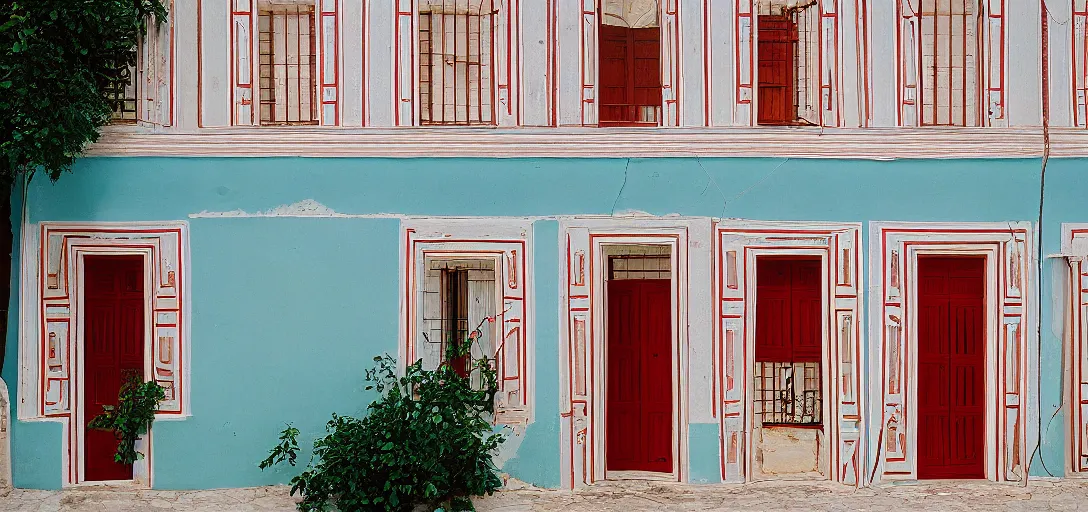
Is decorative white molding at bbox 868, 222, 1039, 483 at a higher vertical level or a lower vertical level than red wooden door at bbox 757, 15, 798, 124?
lower

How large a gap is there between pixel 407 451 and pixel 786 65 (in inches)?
184

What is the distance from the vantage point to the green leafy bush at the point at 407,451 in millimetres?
7957

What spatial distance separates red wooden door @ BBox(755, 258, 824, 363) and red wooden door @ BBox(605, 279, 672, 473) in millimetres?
836

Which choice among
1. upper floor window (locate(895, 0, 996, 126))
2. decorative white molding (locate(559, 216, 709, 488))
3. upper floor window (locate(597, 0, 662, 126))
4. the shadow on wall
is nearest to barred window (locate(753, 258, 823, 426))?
decorative white molding (locate(559, 216, 709, 488))

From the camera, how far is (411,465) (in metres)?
7.96

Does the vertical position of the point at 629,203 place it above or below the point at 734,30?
below

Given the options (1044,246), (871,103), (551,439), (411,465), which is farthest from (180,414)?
(1044,246)

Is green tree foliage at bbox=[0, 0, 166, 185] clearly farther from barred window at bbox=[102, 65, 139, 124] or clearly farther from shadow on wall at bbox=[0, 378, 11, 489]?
shadow on wall at bbox=[0, 378, 11, 489]

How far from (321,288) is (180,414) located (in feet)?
5.34

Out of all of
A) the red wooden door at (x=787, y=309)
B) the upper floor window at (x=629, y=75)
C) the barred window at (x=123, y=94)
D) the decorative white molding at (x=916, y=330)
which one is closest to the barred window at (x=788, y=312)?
the red wooden door at (x=787, y=309)

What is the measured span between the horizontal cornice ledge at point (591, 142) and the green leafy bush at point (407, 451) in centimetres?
178

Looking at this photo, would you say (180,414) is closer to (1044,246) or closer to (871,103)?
(871,103)

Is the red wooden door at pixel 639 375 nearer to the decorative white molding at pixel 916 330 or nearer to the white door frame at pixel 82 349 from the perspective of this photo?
the decorative white molding at pixel 916 330

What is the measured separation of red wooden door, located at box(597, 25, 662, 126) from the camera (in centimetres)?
888
